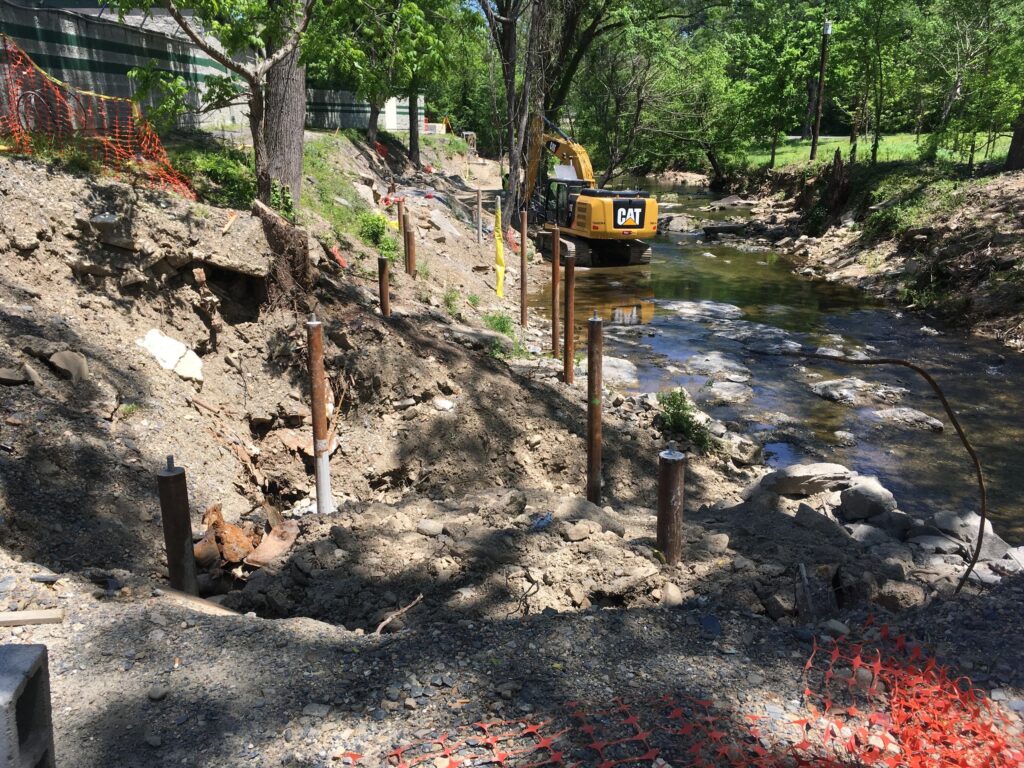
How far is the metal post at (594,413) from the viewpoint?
674 centimetres

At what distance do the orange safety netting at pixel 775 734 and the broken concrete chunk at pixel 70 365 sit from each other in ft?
13.7

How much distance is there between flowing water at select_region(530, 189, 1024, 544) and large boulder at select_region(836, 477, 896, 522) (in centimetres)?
96

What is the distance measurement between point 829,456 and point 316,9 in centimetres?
803

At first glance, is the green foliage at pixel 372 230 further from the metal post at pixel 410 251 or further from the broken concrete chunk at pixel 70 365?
the broken concrete chunk at pixel 70 365

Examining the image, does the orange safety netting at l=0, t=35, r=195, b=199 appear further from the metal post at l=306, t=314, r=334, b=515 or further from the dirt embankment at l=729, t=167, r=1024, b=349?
the dirt embankment at l=729, t=167, r=1024, b=349

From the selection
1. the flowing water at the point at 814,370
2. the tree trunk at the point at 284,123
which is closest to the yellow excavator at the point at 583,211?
the flowing water at the point at 814,370

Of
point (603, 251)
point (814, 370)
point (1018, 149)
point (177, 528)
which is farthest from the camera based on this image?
point (603, 251)

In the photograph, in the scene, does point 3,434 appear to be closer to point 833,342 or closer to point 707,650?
point 707,650

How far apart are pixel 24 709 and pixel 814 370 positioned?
12350mm

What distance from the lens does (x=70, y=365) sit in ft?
19.7

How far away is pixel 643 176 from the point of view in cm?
4694

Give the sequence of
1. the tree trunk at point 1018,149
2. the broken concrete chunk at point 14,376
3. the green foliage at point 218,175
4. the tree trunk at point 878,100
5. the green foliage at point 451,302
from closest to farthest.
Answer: the broken concrete chunk at point 14,376 → the green foliage at point 218,175 → the green foliage at point 451,302 → the tree trunk at point 1018,149 → the tree trunk at point 878,100

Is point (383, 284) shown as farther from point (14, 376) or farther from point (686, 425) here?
point (14, 376)

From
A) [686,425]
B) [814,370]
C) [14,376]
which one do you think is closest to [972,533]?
[686,425]
